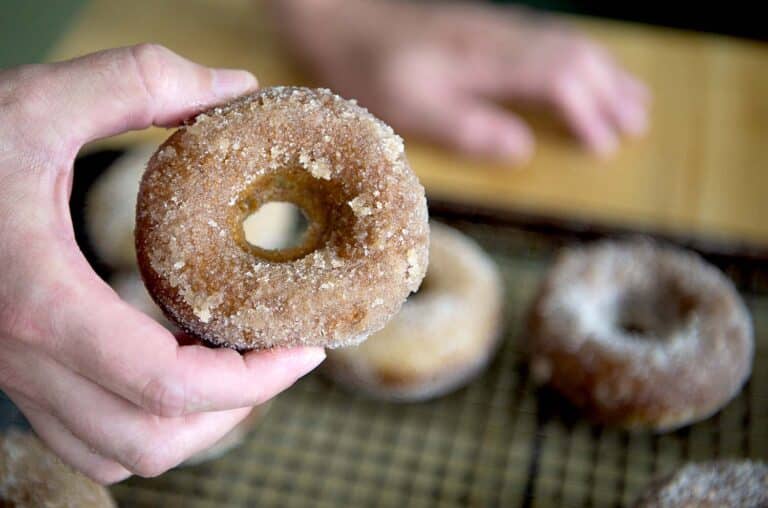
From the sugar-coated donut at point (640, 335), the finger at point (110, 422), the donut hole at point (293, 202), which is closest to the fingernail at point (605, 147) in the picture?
the sugar-coated donut at point (640, 335)

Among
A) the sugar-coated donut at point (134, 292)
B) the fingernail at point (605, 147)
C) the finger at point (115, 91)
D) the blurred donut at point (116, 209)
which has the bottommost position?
the fingernail at point (605, 147)

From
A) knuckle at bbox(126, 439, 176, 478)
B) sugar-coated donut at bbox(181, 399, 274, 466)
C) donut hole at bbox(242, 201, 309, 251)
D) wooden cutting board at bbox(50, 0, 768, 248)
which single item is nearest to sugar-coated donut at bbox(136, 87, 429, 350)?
knuckle at bbox(126, 439, 176, 478)

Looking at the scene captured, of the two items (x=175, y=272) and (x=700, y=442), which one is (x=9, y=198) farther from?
(x=700, y=442)

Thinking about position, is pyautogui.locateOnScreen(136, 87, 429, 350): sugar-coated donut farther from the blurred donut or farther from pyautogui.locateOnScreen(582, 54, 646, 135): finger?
pyautogui.locateOnScreen(582, 54, 646, 135): finger

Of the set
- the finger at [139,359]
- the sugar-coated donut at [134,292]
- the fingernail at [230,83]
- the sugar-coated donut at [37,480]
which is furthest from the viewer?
the sugar-coated donut at [134,292]

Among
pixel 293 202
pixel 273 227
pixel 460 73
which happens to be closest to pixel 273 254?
pixel 293 202

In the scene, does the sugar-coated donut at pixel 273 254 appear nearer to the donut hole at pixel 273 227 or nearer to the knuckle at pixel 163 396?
the knuckle at pixel 163 396

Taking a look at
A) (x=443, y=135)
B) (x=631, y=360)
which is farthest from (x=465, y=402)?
(x=443, y=135)

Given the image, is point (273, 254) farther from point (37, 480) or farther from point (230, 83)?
point (37, 480)
